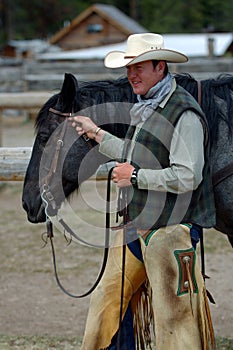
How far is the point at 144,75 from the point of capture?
279cm

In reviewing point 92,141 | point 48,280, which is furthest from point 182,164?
point 48,280

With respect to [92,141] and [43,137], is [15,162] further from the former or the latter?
[92,141]

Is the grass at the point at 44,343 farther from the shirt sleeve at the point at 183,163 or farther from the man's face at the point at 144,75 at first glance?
the man's face at the point at 144,75

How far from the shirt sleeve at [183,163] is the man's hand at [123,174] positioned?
7 centimetres

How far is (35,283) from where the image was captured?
5340mm

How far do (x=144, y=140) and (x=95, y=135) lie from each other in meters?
0.26

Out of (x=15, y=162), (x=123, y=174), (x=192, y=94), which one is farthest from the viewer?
(x=15, y=162)

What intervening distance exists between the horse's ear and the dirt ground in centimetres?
182

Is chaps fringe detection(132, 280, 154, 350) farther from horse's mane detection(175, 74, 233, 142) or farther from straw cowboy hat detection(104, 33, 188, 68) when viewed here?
straw cowboy hat detection(104, 33, 188, 68)

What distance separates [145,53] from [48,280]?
10.1 feet

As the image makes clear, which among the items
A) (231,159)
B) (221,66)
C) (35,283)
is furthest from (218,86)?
(221,66)

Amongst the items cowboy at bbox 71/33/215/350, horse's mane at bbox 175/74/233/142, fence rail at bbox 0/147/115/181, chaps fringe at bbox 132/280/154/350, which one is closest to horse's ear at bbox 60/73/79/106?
cowboy at bbox 71/33/215/350

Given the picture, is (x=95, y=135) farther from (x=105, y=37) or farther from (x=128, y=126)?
(x=105, y=37)

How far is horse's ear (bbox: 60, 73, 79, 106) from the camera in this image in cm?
296
